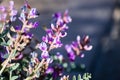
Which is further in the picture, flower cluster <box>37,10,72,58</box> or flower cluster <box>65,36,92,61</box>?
flower cluster <box>65,36,92,61</box>

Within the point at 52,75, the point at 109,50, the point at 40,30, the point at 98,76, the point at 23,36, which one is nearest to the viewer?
the point at 23,36

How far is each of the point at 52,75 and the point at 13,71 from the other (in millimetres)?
106

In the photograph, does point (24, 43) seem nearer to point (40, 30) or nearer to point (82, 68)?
point (82, 68)

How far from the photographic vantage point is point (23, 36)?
0.87 m

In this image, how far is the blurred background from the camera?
2.39 meters

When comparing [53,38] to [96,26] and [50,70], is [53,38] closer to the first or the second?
[50,70]

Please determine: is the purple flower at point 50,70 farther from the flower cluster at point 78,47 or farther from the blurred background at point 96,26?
the blurred background at point 96,26

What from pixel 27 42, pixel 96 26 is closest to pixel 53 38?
pixel 27 42

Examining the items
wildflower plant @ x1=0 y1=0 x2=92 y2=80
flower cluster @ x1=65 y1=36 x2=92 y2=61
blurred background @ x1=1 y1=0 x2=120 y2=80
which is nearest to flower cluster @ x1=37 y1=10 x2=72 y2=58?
wildflower plant @ x1=0 y1=0 x2=92 y2=80

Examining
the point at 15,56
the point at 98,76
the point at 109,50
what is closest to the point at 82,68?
the point at 15,56

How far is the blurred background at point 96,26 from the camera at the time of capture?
2.39 meters

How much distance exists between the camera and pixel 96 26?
2.55 meters

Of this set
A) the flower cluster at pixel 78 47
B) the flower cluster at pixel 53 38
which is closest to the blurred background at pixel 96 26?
the flower cluster at pixel 78 47

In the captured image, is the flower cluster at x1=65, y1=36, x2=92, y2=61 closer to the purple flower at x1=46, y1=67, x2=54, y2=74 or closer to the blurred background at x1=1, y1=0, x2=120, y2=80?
the purple flower at x1=46, y1=67, x2=54, y2=74
